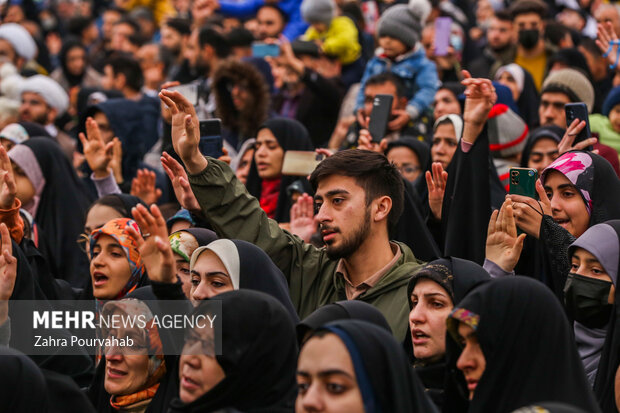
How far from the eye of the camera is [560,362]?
141 inches

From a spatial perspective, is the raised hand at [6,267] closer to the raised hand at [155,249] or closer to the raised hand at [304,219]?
the raised hand at [155,249]

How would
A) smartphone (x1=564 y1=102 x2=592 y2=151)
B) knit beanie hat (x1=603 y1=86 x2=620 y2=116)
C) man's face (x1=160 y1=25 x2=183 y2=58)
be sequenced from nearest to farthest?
smartphone (x1=564 y1=102 x2=592 y2=151) → knit beanie hat (x1=603 y1=86 x2=620 y2=116) → man's face (x1=160 y1=25 x2=183 y2=58)

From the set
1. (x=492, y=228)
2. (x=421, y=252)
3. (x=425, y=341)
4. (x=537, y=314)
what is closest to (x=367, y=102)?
(x=421, y=252)

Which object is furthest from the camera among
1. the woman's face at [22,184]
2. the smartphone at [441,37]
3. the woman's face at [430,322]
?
the smartphone at [441,37]

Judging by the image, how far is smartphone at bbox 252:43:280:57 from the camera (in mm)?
10296

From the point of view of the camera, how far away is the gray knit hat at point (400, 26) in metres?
8.74

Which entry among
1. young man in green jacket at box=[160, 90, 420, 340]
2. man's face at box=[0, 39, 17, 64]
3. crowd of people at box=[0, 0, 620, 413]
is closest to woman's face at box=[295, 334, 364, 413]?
crowd of people at box=[0, 0, 620, 413]

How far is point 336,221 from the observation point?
5.03m

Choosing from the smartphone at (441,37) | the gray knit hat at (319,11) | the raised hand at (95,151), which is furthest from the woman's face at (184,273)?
the gray knit hat at (319,11)

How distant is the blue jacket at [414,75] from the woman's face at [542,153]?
1.72 metres

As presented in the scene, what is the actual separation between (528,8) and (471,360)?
6998 millimetres

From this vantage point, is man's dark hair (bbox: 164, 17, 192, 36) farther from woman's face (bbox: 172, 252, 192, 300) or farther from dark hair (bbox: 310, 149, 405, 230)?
dark hair (bbox: 310, 149, 405, 230)

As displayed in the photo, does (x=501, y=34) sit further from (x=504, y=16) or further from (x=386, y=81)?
(x=386, y=81)

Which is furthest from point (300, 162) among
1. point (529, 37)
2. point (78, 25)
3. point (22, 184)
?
point (78, 25)
